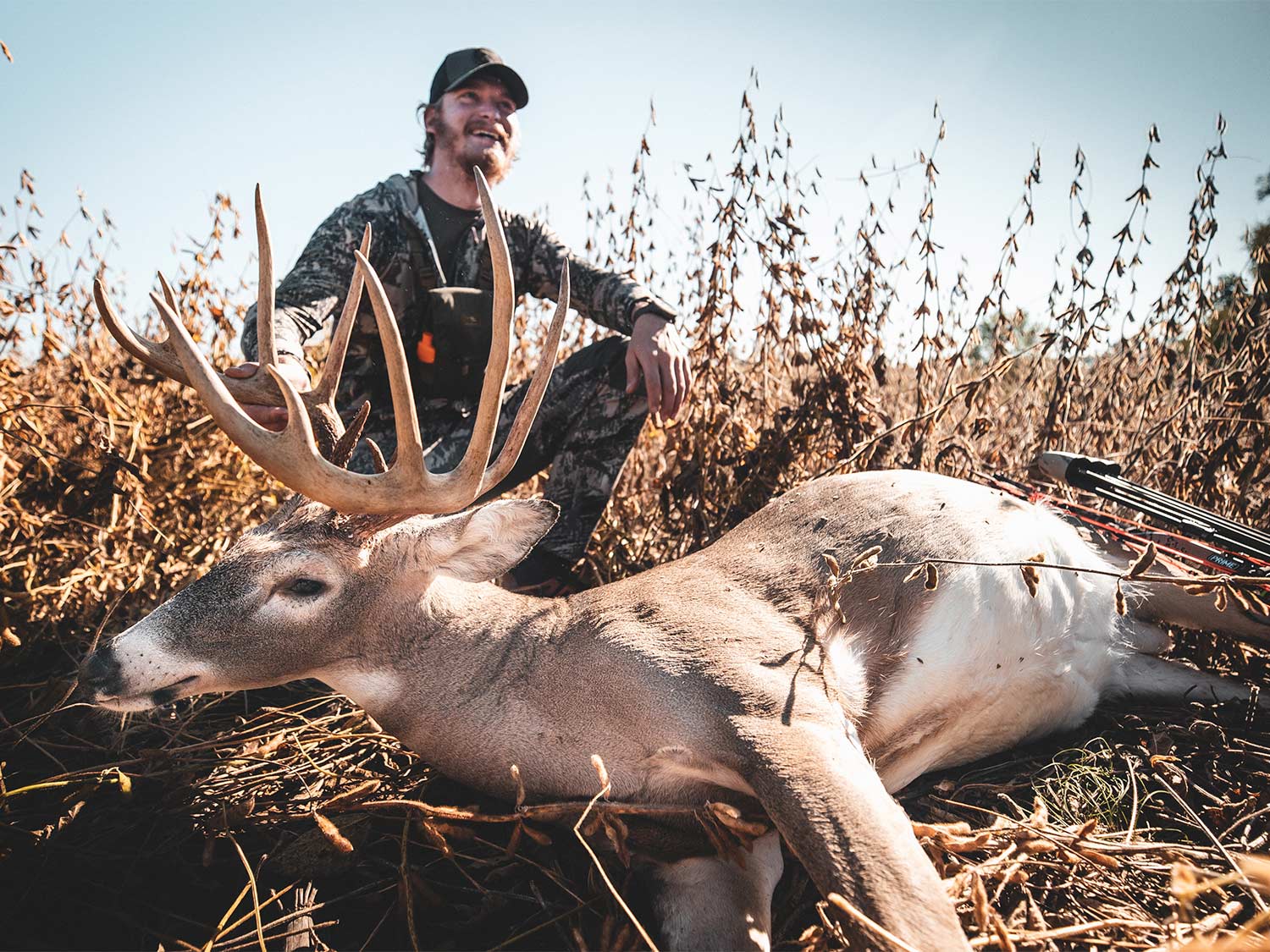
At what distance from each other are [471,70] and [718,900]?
4668 mm

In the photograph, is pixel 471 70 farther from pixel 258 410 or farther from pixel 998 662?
pixel 998 662

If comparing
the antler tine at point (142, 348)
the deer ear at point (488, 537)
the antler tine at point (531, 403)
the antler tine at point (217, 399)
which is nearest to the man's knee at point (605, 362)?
the deer ear at point (488, 537)

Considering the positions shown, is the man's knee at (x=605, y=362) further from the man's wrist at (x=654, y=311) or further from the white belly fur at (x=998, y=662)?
the white belly fur at (x=998, y=662)

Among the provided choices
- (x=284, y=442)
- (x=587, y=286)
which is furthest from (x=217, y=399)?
(x=587, y=286)

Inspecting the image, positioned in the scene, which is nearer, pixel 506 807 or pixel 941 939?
pixel 941 939

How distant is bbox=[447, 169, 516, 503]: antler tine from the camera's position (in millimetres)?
1842

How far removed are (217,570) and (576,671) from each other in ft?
3.65

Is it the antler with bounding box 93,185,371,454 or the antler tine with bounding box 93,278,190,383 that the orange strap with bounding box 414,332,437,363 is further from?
the antler tine with bounding box 93,278,190,383

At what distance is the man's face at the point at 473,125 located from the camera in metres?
4.72

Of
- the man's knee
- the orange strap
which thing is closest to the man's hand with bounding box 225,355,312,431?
the orange strap

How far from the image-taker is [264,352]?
7.54 feet

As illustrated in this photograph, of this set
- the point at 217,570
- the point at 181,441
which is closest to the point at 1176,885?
the point at 217,570

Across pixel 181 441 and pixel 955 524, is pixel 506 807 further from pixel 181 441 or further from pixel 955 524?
pixel 181 441

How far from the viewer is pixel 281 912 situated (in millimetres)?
2004
